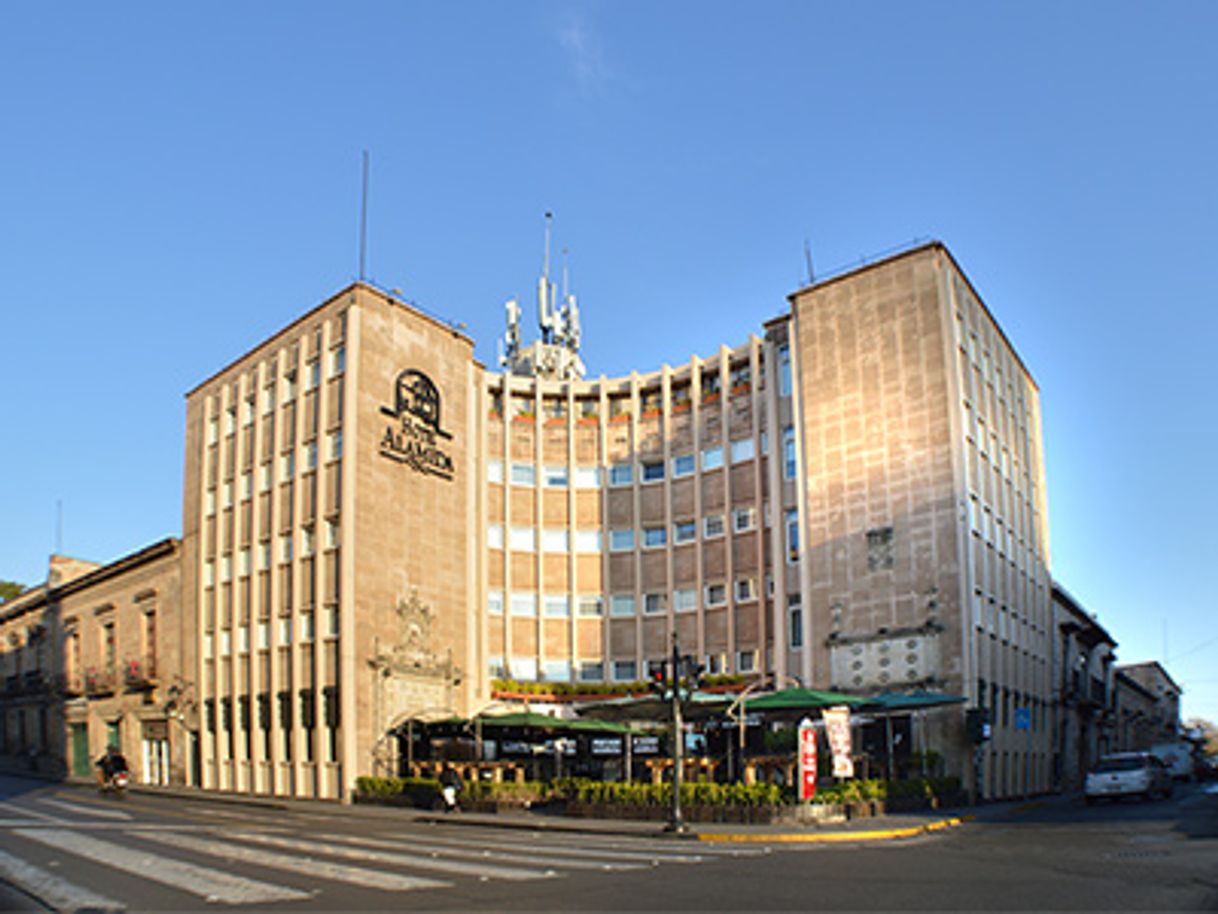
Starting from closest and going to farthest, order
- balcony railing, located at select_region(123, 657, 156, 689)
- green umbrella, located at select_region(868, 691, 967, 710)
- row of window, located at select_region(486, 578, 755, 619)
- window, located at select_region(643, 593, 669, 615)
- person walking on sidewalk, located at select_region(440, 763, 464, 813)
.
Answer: green umbrella, located at select_region(868, 691, 967, 710) < person walking on sidewalk, located at select_region(440, 763, 464, 813) < row of window, located at select_region(486, 578, 755, 619) < window, located at select_region(643, 593, 669, 615) < balcony railing, located at select_region(123, 657, 156, 689)

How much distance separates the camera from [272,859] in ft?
58.2

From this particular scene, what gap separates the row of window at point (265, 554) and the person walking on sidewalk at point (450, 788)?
38.8 ft

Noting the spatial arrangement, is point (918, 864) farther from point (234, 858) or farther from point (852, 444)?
point (852, 444)

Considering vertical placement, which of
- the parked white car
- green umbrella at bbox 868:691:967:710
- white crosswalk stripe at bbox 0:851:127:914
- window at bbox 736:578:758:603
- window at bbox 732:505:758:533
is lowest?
the parked white car

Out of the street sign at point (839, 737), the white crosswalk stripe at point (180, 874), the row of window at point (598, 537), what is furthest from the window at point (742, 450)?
the white crosswalk stripe at point (180, 874)

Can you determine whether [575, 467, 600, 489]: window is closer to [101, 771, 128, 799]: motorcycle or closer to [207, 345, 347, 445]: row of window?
[207, 345, 347, 445]: row of window

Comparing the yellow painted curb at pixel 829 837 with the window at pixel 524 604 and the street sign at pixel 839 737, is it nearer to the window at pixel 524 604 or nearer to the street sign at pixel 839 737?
the street sign at pixel 839 737

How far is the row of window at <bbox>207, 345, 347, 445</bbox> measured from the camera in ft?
145

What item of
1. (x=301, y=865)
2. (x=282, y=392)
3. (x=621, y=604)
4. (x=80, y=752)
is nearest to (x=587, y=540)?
(x=621, y=604)

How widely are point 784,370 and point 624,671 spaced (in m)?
15.9

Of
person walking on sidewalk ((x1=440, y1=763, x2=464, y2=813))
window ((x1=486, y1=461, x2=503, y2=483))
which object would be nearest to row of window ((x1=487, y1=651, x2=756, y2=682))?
window ((x1=486, y1=461, x2=503, y2=483))

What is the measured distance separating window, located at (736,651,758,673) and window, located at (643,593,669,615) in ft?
15.8

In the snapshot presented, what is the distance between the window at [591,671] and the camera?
49.9 metres

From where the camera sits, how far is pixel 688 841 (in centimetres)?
2256
